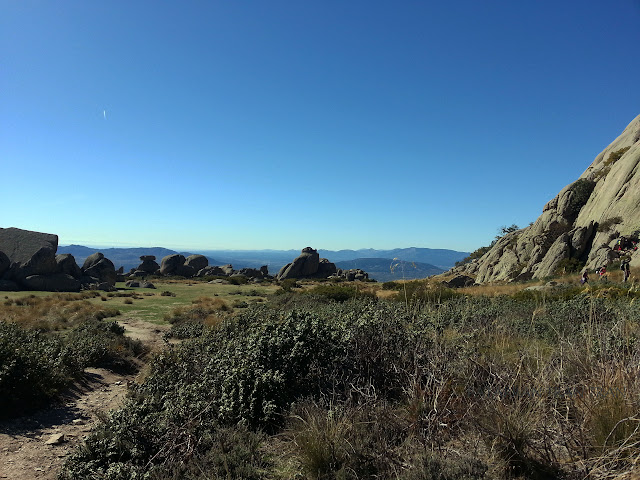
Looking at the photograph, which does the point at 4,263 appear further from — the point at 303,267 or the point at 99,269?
the point at 303,267

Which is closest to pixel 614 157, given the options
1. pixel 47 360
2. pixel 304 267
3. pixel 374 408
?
pixel 304 267

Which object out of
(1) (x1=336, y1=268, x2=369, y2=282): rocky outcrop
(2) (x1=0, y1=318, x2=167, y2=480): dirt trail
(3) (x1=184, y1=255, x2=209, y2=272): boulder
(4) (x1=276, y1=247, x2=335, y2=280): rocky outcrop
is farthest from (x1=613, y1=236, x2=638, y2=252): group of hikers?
(3) (x1=184, y1=255, x2=209, y2=272): boulder

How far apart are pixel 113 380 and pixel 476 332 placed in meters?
9.52

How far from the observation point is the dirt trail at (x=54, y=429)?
17.6 ft

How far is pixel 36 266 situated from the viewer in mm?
35406

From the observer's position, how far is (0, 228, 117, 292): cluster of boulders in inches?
1346

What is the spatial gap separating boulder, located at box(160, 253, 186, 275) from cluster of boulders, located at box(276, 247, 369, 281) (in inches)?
727

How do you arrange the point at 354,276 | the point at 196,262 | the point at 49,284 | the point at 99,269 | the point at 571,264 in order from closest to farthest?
the point at 571,264
the point at 49,284
the point at 99,269
the point at 354,276
the point at 196,262

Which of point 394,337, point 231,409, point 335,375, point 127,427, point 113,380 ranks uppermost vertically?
point 394,337

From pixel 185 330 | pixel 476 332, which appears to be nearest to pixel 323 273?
pixel 185 330

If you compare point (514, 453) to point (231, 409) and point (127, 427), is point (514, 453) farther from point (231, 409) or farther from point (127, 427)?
point (127, 427)

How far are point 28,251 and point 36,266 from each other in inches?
131

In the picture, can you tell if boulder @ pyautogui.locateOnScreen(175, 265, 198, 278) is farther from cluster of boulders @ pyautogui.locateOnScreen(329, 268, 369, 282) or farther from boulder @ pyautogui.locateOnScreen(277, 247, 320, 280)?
cluster of boulders @ pyautogui.locateOnScreen(329, 268, 369, 282)

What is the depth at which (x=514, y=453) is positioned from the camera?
334 centimetres
